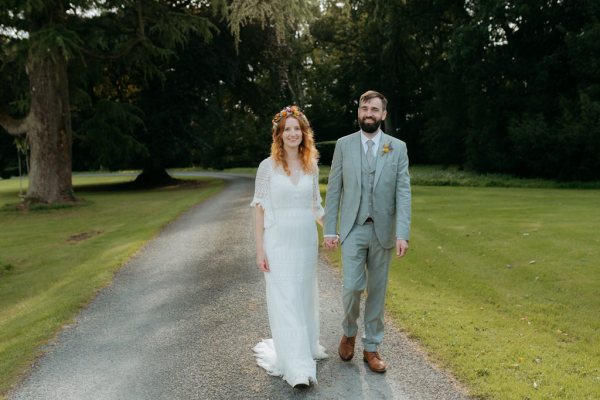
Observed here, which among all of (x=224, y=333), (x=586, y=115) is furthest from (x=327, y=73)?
(x=224, y=333)

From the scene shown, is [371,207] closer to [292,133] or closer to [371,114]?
[371,114]

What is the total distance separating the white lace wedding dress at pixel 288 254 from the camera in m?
4.22

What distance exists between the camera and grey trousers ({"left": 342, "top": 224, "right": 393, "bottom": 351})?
421 centimetres

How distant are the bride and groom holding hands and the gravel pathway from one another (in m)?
0.22

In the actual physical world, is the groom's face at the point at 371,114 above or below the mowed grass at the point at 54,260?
above

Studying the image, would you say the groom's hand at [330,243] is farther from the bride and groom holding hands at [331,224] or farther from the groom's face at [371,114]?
the groom's face at [371,114]

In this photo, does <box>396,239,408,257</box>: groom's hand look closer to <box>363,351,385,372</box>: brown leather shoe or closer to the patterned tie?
the patterned tie

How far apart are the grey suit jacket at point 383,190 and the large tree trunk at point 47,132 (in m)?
16.6

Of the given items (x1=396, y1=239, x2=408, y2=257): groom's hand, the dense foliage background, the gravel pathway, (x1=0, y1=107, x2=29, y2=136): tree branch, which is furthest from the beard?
(x1=0, y1=107, x2=29, y2=136): tree branch

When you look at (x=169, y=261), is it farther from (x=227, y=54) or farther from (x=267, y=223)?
(x=227, y=54)

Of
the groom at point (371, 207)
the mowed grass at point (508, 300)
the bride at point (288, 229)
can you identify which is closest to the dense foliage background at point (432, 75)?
the mowed grass at point (508, 300)

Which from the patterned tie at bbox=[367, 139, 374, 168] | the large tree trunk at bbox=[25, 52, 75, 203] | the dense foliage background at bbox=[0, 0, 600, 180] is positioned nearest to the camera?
the patterned tie at bbox=[367, 139, 374, 168]

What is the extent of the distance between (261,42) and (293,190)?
25.0 m

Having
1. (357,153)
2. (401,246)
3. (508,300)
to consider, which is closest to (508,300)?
(508,300)
